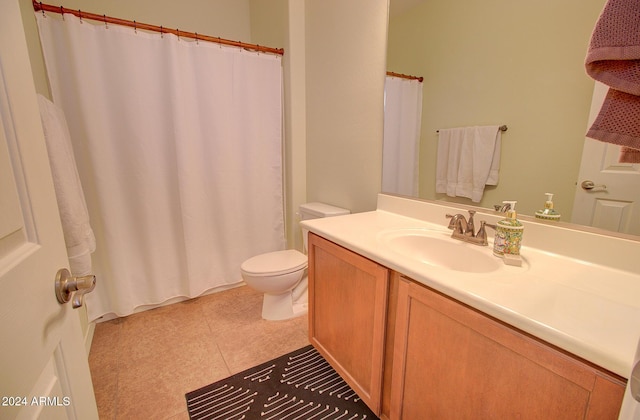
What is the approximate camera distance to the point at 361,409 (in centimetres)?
125

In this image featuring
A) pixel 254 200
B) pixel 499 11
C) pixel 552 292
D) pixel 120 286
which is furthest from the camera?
pixel 254 200

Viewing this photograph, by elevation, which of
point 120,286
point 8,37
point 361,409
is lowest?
point 361,409

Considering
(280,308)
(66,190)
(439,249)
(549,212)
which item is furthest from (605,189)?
(66,190)

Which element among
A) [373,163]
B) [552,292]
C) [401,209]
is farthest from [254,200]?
[552,292]

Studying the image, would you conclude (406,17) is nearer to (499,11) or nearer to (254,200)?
(499,11)

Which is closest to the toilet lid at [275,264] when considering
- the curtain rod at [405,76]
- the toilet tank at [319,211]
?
the toilet tank at [319,211]

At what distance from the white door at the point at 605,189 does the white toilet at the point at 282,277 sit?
3.83ft

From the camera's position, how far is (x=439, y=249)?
1.18m

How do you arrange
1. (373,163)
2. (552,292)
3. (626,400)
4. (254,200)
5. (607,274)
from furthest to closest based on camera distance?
(254,200)
(373,163)
(607,274)
(552,292)
(626,400)

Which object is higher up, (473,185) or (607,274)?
(473,185)

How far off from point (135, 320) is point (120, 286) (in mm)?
261

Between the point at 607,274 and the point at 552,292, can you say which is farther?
the point at 607,274

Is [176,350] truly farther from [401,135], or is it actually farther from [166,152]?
[401,135]

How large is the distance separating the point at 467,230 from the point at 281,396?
113 cm
